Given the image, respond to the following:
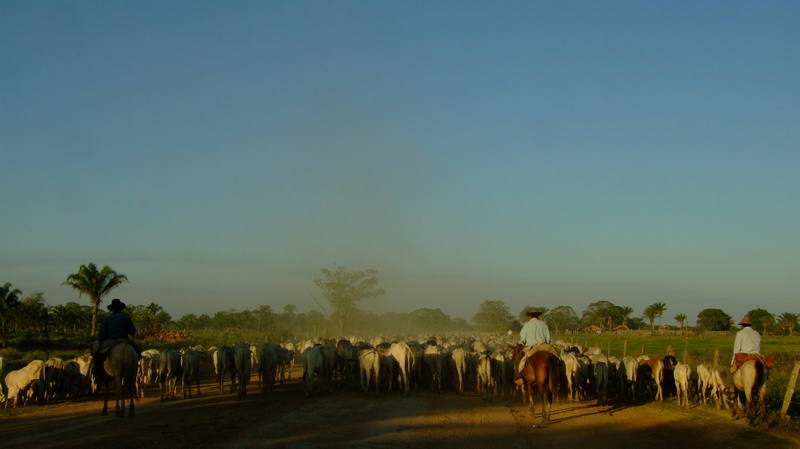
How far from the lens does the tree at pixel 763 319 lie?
78844 millimetres

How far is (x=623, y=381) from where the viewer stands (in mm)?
21562

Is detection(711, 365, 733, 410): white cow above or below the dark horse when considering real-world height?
below

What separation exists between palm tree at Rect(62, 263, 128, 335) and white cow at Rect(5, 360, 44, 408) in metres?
31.3

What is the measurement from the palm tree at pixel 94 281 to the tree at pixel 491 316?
251ft

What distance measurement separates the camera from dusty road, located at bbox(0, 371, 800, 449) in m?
12.0

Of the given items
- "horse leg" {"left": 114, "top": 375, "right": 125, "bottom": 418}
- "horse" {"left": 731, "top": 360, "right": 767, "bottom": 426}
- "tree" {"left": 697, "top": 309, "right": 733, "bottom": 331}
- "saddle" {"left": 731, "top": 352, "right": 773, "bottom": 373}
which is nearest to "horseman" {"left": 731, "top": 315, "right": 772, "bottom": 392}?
"saddle" {"left": 731, "top": 352, "right": 773, "bottom": 373}

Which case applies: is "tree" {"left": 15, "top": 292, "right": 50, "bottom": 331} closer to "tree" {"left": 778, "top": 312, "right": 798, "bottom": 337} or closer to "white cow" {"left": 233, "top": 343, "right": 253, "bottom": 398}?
"white cow" {"left": 233, "top": 343, "right": 253, "bottom": 398}

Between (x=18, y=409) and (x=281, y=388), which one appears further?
(x=281, y=388)

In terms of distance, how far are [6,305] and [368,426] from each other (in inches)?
1532

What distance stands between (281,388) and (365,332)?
58675 mm

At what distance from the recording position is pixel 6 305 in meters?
42.8

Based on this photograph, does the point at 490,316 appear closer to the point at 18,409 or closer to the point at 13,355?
the point at 13,355

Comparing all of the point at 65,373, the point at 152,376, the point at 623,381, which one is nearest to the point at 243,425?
the point at 65,373

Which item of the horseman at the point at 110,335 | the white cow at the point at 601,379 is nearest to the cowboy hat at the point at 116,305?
the horseman at the point at 110,335
